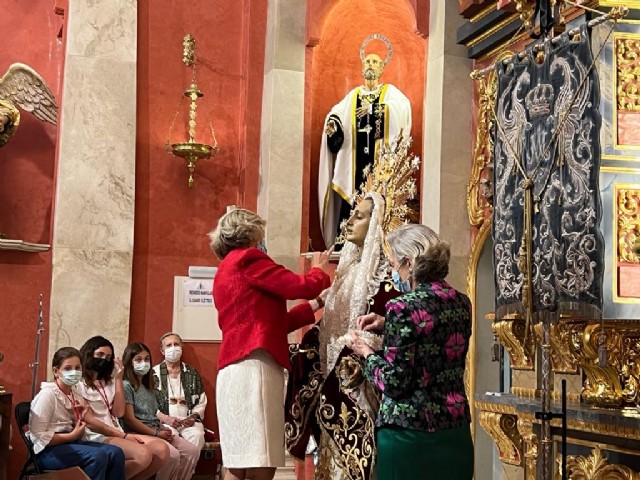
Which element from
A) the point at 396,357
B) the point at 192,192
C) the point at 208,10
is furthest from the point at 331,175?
the point at 396,357

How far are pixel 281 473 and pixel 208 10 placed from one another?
4240mm

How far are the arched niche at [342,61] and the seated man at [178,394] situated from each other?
1.43 m

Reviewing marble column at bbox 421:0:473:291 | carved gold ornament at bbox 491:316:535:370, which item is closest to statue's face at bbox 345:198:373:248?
carved gold ornament at bbox 491:316:535:370

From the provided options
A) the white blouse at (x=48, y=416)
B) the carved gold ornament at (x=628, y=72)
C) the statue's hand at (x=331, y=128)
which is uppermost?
the statue's hand at (x=331, y=128)

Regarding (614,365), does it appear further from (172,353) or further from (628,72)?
(172,353)

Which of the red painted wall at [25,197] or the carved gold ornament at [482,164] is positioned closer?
Result: the carved gold ornament at [482,164]

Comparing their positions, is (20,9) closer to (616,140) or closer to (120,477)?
(120,477)

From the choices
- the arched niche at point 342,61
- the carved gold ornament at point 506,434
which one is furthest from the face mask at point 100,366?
the carved gold ornament at point 506,434

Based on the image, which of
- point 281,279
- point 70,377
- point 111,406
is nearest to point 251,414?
point 281,279

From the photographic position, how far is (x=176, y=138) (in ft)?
29.5

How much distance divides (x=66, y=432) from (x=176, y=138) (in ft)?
10.4

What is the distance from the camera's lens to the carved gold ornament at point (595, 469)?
465 cm

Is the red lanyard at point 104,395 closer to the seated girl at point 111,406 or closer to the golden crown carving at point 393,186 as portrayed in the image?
the seated girl at point 111,406

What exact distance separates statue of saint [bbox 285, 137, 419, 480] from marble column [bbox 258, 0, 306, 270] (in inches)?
127
